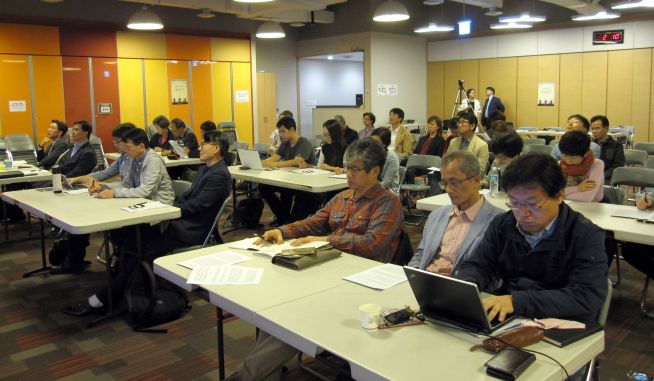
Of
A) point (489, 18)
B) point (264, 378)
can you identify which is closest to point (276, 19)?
point (489, 18)

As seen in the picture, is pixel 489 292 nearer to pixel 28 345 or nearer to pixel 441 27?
pixel 28 345

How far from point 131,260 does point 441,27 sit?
918 cm

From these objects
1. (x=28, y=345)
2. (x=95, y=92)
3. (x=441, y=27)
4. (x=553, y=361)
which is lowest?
(x=28, y=345)

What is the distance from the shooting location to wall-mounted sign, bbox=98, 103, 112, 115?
35.7 feet

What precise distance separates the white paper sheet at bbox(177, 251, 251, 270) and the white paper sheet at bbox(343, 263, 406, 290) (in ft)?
2.04

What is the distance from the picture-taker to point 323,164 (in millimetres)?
6539

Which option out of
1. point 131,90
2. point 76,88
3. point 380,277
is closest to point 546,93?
point 131,90

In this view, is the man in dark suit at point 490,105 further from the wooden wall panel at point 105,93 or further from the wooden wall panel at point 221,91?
the wooden wall panel at point 105,93

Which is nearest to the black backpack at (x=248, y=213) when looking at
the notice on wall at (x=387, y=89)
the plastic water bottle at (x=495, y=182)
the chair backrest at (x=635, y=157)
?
the plastic water bottle at (x=495, y=182)

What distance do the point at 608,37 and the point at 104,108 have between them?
10224mm

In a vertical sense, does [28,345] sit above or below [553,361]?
below

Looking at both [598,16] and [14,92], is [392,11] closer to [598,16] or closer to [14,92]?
[598,16]

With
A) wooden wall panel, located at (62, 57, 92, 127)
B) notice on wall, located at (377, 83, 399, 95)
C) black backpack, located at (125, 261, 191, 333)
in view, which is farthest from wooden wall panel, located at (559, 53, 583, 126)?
black backpack, located at (125, 261, 191, 333)

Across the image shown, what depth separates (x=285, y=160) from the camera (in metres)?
6.87
